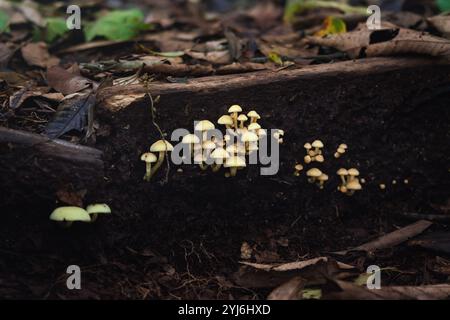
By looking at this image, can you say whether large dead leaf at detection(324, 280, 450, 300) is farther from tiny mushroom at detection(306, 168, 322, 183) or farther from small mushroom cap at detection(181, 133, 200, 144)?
small mushroom cap at detection(181, 133, 200, 144)

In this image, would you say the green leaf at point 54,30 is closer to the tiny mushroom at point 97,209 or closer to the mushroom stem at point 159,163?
the mushroom stem at point 159,163

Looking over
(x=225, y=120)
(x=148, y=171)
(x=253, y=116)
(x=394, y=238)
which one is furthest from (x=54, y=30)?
(x=394, y=238)

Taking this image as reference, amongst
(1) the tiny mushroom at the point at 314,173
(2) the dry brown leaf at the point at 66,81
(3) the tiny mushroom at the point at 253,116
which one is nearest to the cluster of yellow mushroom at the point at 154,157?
(3) the tiny mushroom at the point at 253,116

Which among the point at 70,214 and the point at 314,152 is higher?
the point at 314,152

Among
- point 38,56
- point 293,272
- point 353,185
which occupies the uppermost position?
point 38,56

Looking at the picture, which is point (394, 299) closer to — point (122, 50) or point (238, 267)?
point (238, 267)

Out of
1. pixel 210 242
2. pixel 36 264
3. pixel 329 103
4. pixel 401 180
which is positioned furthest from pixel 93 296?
pixel 401 180

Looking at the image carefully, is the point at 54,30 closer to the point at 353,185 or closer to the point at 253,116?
the point at 253,116
